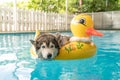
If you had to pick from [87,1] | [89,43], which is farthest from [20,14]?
[87,1]

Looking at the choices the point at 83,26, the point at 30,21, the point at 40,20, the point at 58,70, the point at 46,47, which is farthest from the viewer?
the point at 40,20

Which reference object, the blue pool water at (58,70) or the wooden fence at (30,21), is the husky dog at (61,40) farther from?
the wooden fence at (30,21)

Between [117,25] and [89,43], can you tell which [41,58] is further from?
[117,25]

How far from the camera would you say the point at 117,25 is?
20203 mm

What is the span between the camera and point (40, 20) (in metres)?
14.0

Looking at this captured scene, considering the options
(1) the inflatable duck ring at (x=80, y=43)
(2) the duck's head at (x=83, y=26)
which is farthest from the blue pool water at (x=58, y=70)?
(2) the duck's head at (x=83, y=26)

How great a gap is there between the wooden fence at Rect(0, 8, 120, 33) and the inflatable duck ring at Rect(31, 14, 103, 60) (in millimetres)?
7174

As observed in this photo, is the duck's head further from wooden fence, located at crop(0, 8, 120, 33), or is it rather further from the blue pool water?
wooden fence, located at crop(0, 8, 120, 33)

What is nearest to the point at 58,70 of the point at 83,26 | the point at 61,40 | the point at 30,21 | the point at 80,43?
the point at 61,40

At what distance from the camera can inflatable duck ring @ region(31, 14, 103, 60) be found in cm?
429

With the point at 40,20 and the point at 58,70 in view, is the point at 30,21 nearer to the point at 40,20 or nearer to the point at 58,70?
the point at 40,20

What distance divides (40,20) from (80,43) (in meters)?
9.73

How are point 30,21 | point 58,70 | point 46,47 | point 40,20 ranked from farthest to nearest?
1. point 40,20
2. point 30,21
3. point 46,47
4. point 58,70

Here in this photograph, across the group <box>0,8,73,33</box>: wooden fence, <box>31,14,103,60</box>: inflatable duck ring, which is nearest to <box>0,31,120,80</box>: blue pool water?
<box>31,14,103,60</box>: inflatable duck ring
